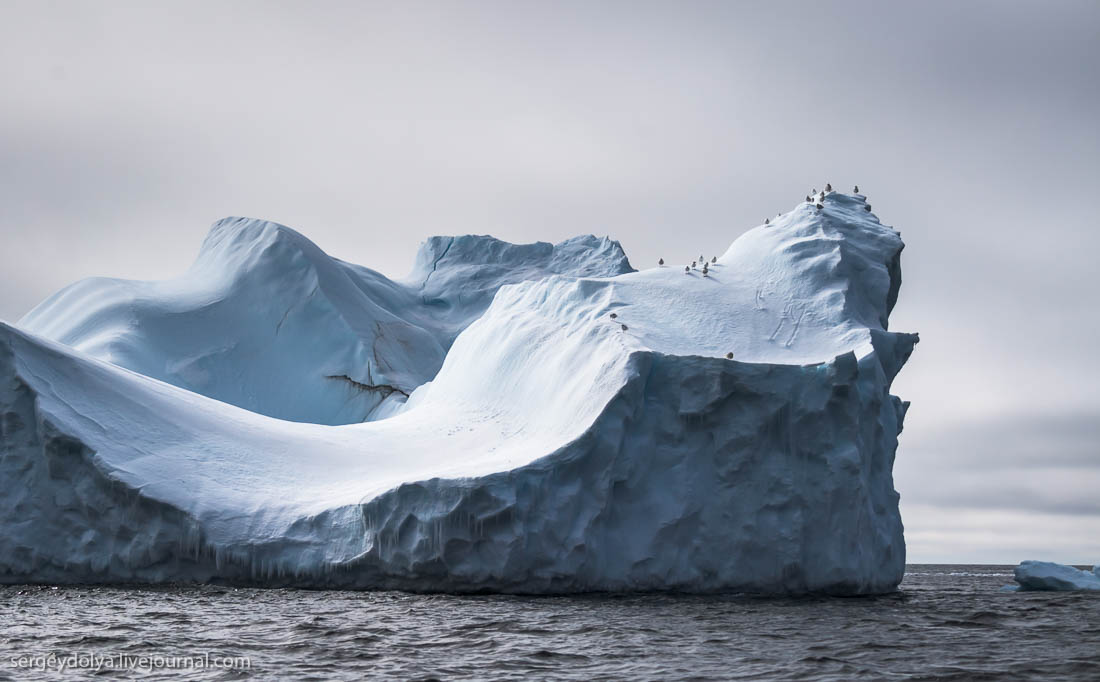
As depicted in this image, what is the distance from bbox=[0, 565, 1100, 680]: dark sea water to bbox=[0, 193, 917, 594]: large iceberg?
644 mm

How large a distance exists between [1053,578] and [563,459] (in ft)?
39.9

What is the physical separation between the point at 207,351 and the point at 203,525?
49.3 feet

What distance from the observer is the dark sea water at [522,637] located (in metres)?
11.5

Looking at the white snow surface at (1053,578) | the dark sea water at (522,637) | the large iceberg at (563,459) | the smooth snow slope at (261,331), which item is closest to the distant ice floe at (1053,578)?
the white snow surface at (1053,578)

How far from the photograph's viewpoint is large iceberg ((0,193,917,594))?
17.6 metres

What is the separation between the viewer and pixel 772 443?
1906cm

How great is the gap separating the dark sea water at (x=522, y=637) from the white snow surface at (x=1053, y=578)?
648 cm

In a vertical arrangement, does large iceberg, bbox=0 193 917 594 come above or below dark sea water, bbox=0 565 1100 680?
above

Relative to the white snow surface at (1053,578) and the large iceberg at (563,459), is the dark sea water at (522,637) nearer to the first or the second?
the large iceberg at (563,459)

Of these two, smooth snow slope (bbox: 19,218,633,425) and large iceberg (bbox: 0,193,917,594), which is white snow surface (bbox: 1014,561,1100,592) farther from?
smooth snow slope (bbox: 19,218,633,425)

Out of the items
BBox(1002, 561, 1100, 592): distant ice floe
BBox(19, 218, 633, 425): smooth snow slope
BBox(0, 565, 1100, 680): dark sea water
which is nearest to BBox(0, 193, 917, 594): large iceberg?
BBox(0, 565, 1100, 680): dark sea water

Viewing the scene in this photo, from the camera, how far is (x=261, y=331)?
33312 millimetres

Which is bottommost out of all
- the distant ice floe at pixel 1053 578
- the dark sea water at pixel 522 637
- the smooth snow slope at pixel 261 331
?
the dark sea water at pixel 522 637

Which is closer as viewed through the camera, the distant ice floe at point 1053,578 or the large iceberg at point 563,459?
the large iceberg at point 563,459
